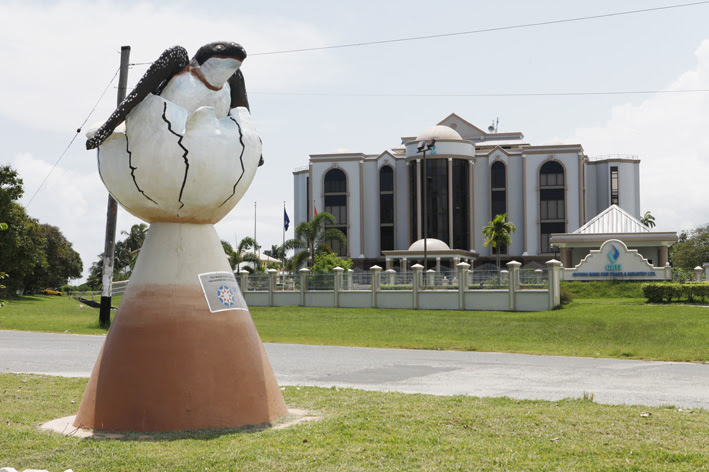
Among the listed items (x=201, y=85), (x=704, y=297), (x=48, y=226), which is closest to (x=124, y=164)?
(x=201, y=85)

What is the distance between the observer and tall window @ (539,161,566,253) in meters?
69.9

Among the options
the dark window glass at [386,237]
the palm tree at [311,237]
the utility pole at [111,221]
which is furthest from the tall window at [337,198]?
the utility pole at [111,221]

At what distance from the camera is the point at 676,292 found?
31109 millimetres

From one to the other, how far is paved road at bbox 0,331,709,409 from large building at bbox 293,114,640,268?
50.3m

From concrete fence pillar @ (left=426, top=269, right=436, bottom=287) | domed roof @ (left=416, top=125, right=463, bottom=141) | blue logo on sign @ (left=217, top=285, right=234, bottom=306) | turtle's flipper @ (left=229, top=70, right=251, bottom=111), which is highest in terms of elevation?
domed roof @ (left=416, top=125, right=463, bottom=141)

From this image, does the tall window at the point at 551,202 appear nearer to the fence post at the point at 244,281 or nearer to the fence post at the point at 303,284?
the fence post at the point at 244,281

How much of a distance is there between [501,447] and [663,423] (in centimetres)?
203

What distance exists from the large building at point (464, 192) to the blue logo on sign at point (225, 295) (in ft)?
195

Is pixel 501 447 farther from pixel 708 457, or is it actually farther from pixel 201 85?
pixel 201 85

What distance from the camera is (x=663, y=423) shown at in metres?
7.38

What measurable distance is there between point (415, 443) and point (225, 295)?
249 centimetres

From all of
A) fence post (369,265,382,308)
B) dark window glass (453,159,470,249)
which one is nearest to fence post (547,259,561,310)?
fence post (369,265,382,308)

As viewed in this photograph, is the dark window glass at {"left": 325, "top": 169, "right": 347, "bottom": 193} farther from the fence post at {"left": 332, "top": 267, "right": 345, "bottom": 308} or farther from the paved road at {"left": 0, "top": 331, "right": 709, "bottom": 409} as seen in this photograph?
the paved road at {"left": 0, "top": 331, "right": 709, "bottom": 409}

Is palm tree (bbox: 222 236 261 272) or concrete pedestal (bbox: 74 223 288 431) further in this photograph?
palm tree (bbox: 222 236 261 272)
